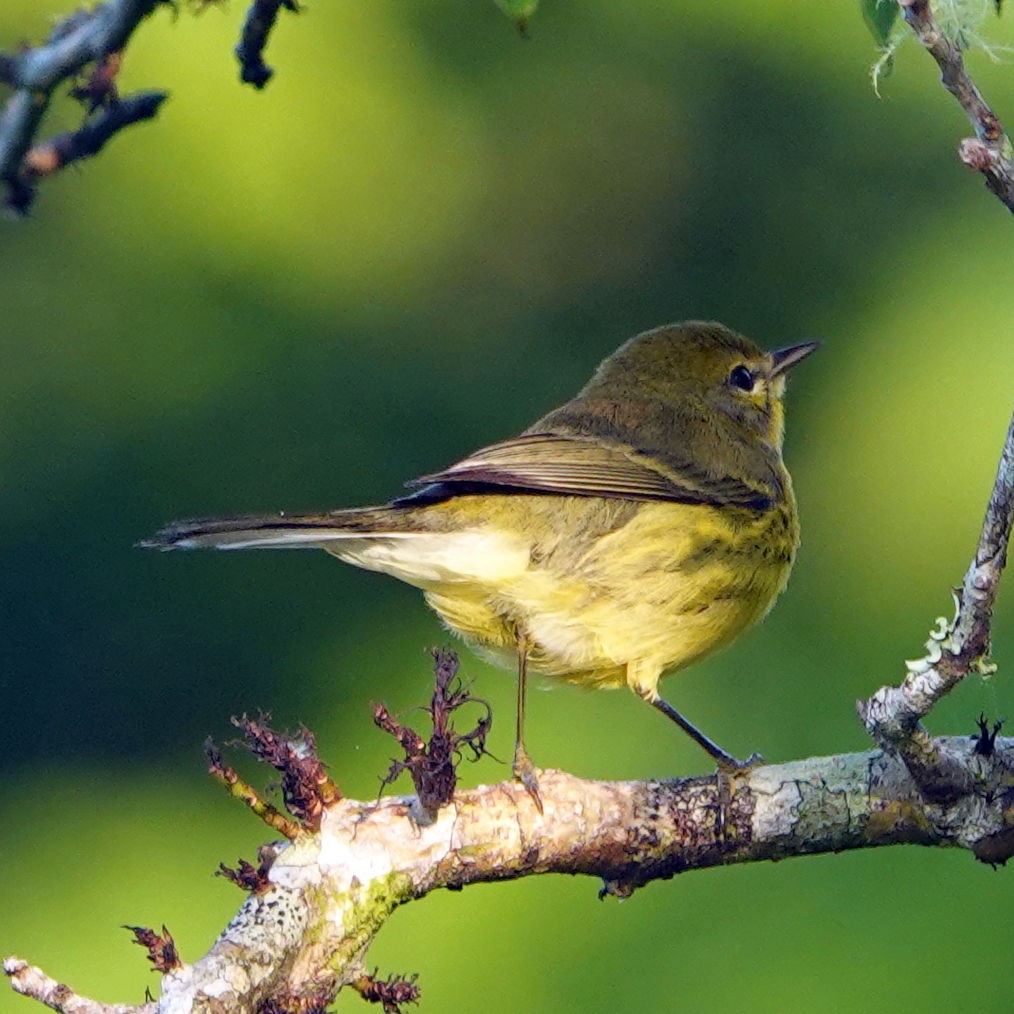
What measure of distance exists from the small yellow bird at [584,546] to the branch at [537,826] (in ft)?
0.86

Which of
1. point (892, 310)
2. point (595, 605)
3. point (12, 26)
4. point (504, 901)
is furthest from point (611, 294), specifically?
point (595, 605)

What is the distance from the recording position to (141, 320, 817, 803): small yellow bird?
3.77 m

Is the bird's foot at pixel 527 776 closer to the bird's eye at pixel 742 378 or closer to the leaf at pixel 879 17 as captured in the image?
the leaf at pixel 879 17

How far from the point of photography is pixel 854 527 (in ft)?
21.5

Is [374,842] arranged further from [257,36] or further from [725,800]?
[257,36]

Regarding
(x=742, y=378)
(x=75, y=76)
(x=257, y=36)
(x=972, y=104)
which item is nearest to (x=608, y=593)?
(x=742, y=378)

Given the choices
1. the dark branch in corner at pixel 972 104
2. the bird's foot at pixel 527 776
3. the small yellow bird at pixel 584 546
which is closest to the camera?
the dark branch in corner at pixel 972 104

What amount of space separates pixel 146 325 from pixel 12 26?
153 cm

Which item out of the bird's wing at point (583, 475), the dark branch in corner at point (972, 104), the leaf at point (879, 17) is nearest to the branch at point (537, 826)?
the dark branch in corner at point (972, 104)

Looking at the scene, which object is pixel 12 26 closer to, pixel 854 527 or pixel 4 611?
pixel 4 611

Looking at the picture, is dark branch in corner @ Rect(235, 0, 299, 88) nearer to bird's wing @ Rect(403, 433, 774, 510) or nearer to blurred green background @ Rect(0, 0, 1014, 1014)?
bird's wing @ Rect(403, 433, 774, 510)

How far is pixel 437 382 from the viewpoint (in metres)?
7.75

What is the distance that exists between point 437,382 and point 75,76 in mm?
5009

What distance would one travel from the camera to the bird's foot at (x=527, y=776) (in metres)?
→ 3.07
